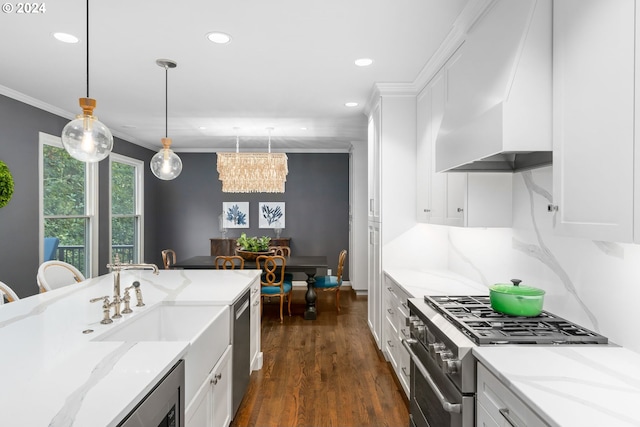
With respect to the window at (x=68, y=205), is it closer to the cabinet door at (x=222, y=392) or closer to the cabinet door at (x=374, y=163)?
the cabinet door at (x=222, y=392)

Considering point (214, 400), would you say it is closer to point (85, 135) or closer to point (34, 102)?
point (85, 135)

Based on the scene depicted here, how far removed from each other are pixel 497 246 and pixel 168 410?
7.43 ft

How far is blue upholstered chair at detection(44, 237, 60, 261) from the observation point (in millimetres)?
4496

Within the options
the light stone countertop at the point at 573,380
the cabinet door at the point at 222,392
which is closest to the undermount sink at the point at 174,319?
the cabinet door at the point at 222,392

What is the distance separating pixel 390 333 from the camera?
338 centimetres

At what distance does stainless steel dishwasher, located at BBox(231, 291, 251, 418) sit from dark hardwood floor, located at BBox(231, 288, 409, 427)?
201 millimetres

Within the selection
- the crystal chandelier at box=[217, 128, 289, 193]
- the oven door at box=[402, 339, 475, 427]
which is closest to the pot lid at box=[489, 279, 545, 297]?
the oven door at box=[402, 339, 475, 427]

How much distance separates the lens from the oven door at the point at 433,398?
1.56m

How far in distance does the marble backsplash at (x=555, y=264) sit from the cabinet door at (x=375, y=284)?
33.5 inches

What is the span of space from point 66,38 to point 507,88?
2857mm

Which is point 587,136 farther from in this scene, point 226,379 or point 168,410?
point 226,379

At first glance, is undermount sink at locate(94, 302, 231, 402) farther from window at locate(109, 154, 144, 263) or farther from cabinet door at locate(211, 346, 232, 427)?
window at locate(109, 154, 144, 263)

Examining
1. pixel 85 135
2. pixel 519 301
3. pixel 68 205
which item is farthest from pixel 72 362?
pixel 68 205

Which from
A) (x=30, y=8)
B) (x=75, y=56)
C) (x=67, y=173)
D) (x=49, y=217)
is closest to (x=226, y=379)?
(x=30, y=8)
